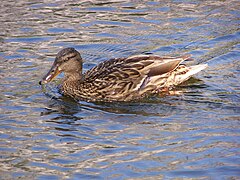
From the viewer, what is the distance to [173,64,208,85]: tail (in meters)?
11.9

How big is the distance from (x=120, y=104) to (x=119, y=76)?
0.56m

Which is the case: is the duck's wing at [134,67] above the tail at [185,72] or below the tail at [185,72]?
above

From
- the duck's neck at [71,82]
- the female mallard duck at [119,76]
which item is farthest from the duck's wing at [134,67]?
the duck's neck at [71,82]

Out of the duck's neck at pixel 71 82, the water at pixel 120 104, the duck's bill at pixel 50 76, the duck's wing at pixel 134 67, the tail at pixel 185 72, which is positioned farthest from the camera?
the tail at pixel 185 72

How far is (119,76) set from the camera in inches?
455

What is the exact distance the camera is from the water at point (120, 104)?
862 cm

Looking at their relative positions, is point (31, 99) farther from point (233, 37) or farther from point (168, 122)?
point (233, 37)

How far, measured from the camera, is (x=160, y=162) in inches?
337

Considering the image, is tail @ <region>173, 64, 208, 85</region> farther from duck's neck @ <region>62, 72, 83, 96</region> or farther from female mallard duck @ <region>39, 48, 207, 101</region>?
duck's neck @ <region>62, 72, 83, 96</region>

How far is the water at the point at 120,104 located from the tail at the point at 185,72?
0.45 ft

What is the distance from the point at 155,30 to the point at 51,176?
22.2 ft

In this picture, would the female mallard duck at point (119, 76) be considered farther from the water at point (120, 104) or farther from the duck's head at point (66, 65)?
the water at point (120, 104)

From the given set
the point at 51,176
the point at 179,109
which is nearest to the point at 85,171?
the point at 51,176

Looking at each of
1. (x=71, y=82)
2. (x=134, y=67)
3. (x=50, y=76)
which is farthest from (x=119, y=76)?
(x=50, y=76)
